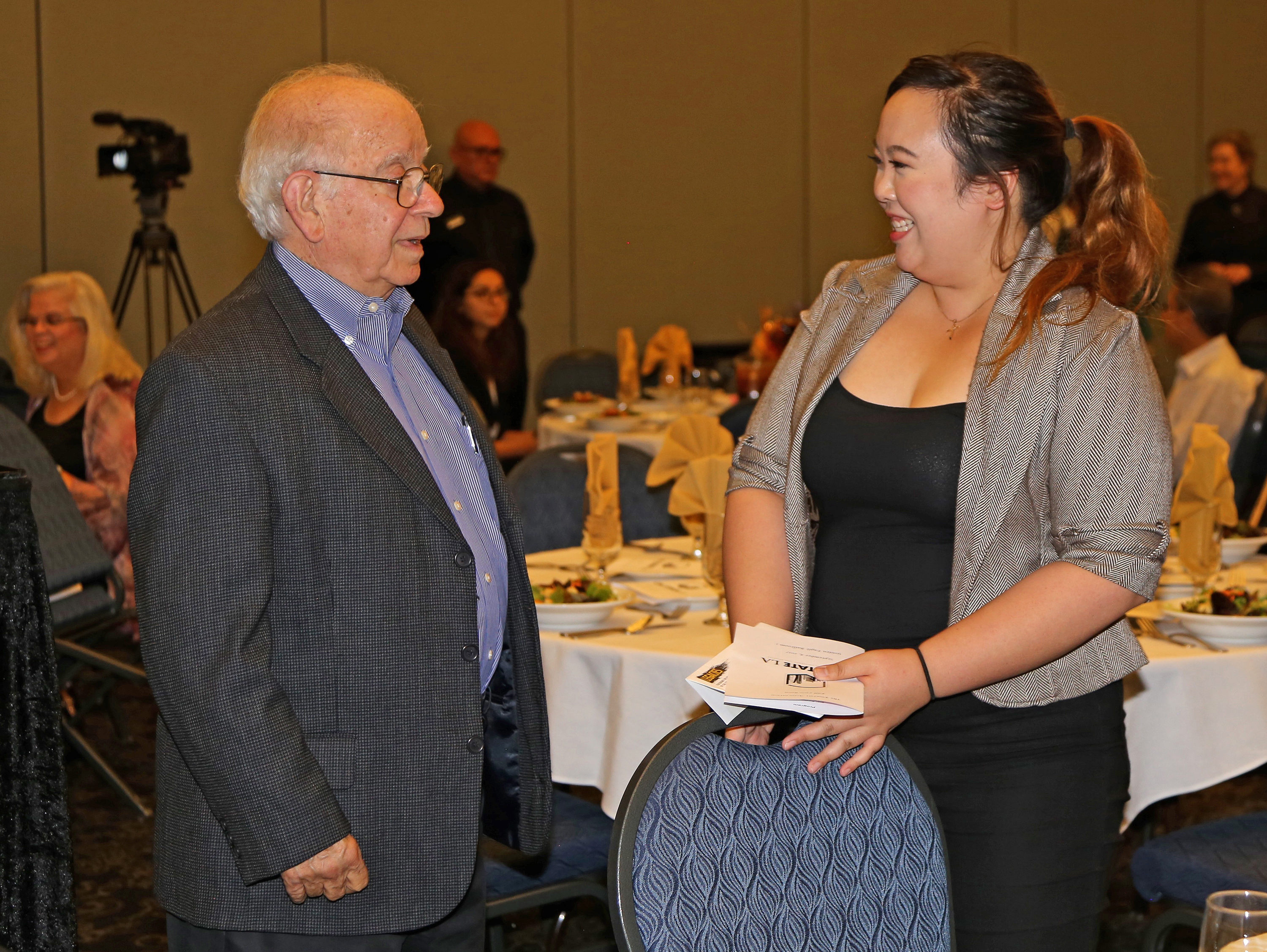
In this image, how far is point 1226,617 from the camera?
8.07 ft

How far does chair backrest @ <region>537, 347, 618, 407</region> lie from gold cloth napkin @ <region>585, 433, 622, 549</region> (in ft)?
12.0

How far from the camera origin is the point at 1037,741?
1609 mm

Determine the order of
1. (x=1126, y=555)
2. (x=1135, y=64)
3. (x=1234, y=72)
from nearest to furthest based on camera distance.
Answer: (x=1126, y=555)
(x=1135, y=64)
(x=1234, y=72)

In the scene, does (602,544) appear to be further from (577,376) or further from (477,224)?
(477,224)

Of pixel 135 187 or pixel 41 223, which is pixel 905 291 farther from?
pixel 41 223

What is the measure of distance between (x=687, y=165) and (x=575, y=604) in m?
6.49

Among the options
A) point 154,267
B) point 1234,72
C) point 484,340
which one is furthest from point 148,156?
point 1234,72

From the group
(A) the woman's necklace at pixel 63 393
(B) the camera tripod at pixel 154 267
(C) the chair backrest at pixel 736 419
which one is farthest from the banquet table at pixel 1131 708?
(B) the camera tripod at pixel 154 267

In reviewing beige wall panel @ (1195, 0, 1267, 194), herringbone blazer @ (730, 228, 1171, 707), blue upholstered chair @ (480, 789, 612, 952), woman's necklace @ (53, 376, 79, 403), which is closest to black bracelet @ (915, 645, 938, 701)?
herringbone blazer @ (730, 228, 1171, 707)

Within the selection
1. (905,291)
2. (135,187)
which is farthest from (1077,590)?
(135,187)

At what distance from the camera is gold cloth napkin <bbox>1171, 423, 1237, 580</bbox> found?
2768mm

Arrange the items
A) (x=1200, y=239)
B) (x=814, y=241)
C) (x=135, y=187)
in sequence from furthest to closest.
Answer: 1. (x=814, y=241)
2. (x=1200, y=239)
3. (x=135, y=187)

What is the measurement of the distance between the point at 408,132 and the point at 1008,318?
73 cm

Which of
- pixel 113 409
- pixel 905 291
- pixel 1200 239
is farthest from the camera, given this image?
pixel 1200 239
